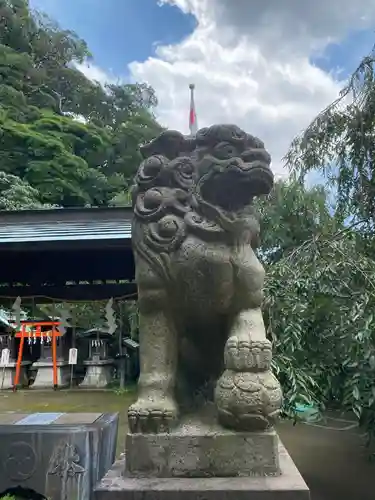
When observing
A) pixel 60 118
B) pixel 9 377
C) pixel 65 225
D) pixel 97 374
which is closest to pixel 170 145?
pixel 65 225

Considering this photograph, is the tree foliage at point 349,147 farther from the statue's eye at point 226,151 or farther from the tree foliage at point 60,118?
the tree foliage at point 60,118

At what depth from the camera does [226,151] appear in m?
1.84

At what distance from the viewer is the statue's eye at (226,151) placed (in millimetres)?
1834

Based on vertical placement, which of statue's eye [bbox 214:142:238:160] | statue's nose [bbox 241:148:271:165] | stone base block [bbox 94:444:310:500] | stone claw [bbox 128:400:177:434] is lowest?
stone base block [bbox 94:444:310:500]

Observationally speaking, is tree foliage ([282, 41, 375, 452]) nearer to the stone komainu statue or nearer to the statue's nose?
the stone komainu statue

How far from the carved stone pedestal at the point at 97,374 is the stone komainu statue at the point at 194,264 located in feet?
39.7

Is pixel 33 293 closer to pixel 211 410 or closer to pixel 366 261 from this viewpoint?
pixel 366 261

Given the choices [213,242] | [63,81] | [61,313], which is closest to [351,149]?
[213,242]

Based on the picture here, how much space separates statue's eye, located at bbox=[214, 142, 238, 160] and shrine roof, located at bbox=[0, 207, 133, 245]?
201cm

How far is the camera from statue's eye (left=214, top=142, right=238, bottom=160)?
1.83 m

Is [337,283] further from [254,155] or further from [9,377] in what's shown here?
[9,377]

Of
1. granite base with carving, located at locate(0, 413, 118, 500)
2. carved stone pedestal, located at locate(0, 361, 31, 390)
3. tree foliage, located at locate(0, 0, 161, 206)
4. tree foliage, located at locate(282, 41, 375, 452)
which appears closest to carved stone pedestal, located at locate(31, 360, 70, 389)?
carved stone pedestal, located at locate(0, 361, 31, 390)

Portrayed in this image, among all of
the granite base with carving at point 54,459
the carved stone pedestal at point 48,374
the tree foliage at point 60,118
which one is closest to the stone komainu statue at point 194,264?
the granite base with carving at point 54,459

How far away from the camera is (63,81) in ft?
69.3
